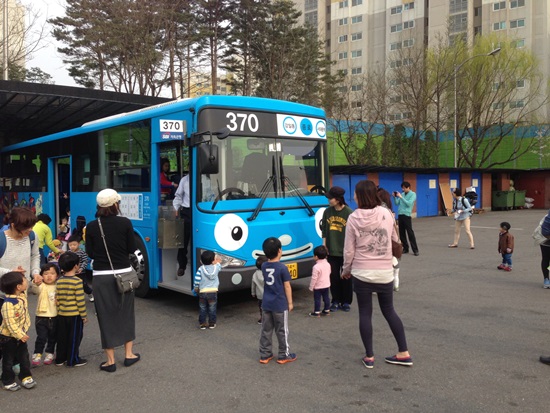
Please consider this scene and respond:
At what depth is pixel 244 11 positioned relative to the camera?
2972cm

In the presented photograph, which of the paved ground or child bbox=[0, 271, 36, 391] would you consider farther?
child bbox=[0, 271, 36, 391]

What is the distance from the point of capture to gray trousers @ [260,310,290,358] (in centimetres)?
487

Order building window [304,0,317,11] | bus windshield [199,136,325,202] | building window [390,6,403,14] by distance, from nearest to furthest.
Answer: bus windshield [199,136,325,202], building window [390,6,403,14], building window [304,0,317,11]

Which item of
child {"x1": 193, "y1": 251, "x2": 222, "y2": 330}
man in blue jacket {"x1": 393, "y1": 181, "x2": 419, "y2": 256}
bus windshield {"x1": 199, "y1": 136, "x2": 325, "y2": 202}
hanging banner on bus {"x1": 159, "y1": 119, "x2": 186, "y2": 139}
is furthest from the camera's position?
man in blue jacket {"x1": 393, "y1": 181, "x2": 419, "y2": 256}

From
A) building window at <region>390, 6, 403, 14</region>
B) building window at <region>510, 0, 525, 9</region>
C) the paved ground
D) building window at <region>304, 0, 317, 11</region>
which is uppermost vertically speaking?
building window at <region>304, 0, 317, 11</region>

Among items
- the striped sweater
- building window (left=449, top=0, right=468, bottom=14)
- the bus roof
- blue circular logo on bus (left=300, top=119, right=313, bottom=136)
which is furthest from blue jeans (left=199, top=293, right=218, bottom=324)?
building window (left=449, top=0, right=468, bottom=14)

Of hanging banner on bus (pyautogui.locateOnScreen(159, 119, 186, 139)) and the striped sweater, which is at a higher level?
hanging banner on bus (pyautogui.locateOnScreen(159, 119, 186, 139))

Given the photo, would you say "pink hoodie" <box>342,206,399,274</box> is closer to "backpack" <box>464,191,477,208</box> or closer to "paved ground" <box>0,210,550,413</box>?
"paved ground" <box>0,210,550,413</box>

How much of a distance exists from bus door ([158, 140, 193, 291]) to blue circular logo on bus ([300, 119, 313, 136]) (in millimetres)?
1819

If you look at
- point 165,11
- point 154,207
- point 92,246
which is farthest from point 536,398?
point 165,11

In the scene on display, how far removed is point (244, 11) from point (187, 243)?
26003 mm

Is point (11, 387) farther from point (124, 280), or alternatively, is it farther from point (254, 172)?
point (254, 172)

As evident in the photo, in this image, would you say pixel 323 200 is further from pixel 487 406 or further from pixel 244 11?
pixel 244 11

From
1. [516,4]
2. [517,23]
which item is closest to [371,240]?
[517,23]
